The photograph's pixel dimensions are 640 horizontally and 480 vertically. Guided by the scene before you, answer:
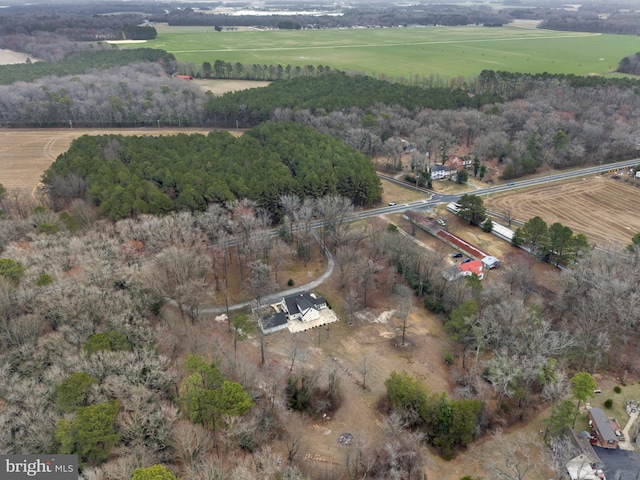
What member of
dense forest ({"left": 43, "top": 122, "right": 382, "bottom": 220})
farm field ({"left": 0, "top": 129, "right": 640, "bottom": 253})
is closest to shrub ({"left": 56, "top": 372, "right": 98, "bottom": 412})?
Answer: dense forest ({"left": 43, "top": 122, "right": 382, "bottom": 220})

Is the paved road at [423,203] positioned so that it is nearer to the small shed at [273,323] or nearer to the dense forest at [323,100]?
the small shed at [273,323]

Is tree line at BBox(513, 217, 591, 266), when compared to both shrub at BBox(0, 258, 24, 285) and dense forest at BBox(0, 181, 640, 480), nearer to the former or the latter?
dense forest at BBox(0, 181, 640, 480)

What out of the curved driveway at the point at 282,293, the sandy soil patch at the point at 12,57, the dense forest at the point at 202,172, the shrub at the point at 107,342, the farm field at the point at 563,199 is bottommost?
the curved driveway at the point at 282,293

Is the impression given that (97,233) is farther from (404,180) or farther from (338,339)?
(404,180)

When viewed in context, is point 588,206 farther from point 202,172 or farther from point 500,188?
point 202,172

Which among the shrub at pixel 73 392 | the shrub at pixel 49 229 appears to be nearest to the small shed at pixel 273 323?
the shrub at pixel 73 392
